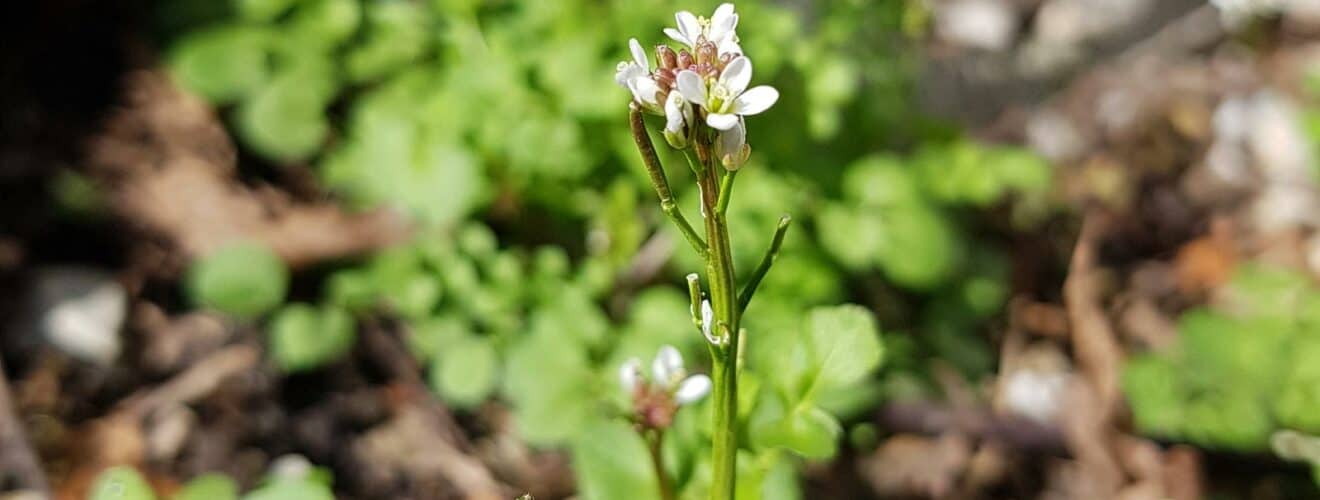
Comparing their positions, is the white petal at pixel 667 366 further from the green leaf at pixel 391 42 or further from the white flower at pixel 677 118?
the green leaf at pixel 391 42

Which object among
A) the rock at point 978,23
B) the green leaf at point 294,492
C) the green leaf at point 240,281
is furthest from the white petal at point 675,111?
the rock at point 978,23

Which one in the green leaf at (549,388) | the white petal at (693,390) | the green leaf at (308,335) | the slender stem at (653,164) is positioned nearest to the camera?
the slender stem at (653,164)

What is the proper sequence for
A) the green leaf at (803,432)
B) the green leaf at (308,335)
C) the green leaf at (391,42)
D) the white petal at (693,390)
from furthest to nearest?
the green leaf at (391,42) < the green leaf at (308,335) < the white petal at (693,390) < the green leaf at (803,432)

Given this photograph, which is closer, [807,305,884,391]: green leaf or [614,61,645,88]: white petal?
[614,61,645,88]: white petal

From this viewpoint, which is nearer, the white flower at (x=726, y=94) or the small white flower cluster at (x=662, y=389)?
the white flower at (x=726, y=94)

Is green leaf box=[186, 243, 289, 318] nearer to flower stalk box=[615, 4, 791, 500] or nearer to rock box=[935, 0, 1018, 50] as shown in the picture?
flower stalk box=[615, 4, 791, 500]

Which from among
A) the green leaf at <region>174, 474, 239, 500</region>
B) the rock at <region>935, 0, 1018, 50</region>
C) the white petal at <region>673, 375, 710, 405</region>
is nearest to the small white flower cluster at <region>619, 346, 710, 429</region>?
the white petal at <region>673, 375, 710, 405</region>

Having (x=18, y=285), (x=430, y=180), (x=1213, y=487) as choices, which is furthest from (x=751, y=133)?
(x=18, y=285)

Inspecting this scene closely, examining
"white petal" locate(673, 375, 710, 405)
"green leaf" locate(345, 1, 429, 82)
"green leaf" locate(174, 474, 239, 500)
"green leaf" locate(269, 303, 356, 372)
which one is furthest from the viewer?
"green leaf" locate(345, 1, 429, 82)
